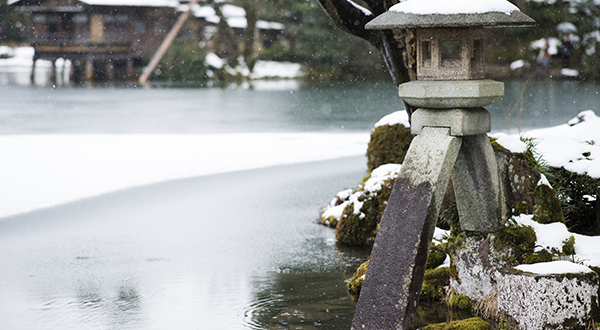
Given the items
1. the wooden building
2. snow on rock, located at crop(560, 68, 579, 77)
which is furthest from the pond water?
the wooden building

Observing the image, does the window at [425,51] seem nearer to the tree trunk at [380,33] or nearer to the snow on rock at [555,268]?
the snow on rock at [555,268]

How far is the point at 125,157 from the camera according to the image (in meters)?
11.9

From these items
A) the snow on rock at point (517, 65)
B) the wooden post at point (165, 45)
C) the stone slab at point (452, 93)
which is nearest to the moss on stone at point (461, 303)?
the stone slab at point (452, 93)

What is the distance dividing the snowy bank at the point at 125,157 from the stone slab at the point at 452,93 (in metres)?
5.95

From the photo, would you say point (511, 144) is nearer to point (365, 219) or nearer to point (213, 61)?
point (365, 219)

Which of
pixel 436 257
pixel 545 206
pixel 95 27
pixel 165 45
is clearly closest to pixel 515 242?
pixel 545 206

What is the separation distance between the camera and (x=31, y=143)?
13562 mm

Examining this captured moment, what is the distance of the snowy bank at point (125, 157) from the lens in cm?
919

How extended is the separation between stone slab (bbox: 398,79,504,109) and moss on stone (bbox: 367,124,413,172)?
3.35 meters

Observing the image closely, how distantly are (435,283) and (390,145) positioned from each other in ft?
8.27

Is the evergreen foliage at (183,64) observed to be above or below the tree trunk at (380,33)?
below

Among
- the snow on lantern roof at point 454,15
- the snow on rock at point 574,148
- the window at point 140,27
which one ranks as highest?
the window at point 140,27

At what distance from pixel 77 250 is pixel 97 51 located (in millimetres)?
28746

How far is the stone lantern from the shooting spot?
3.55 metres
